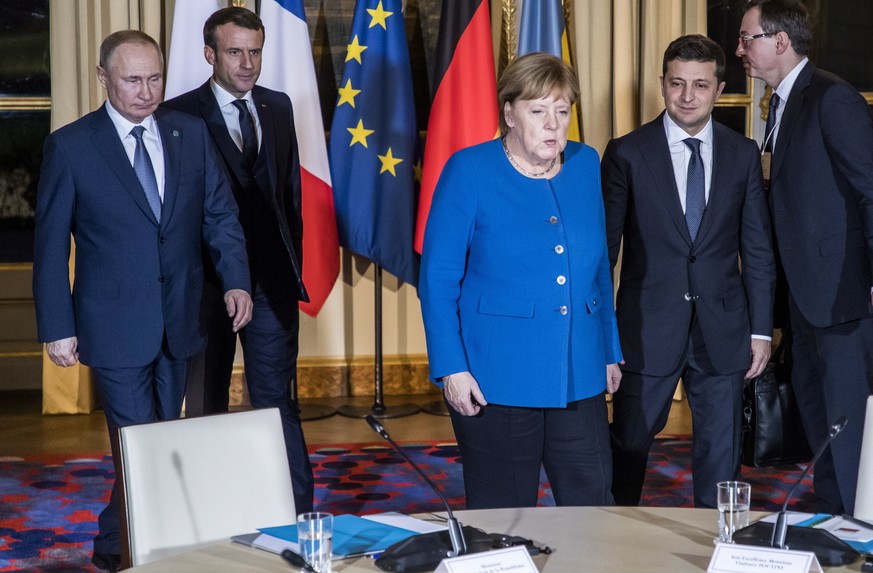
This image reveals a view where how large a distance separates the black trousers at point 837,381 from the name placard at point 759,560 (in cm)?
178

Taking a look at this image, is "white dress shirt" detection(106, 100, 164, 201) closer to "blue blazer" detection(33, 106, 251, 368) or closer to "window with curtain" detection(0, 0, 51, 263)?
"blue blazer" detection(33, 106, 251, 368)

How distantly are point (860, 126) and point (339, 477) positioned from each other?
2422 millimetres

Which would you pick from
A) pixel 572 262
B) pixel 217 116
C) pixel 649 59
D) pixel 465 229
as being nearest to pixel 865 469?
pixel 572 262

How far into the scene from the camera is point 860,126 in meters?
3.32

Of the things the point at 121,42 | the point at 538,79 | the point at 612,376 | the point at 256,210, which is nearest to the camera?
the point at 538,79

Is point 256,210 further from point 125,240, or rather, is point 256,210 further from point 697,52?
point 697,52

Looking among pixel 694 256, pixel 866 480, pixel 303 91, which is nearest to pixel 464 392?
pixel 866 480

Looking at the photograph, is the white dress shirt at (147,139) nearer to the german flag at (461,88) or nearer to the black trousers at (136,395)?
the black trousers at (136,395)

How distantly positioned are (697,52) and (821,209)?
600mm

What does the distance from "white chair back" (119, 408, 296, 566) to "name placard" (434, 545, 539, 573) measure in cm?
67

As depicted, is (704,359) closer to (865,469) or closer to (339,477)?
(865,469)

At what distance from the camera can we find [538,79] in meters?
2.59

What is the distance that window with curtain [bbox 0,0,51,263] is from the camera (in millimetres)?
6156

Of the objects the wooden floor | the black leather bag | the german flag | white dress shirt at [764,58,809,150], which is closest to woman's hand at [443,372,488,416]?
the black leather bag
